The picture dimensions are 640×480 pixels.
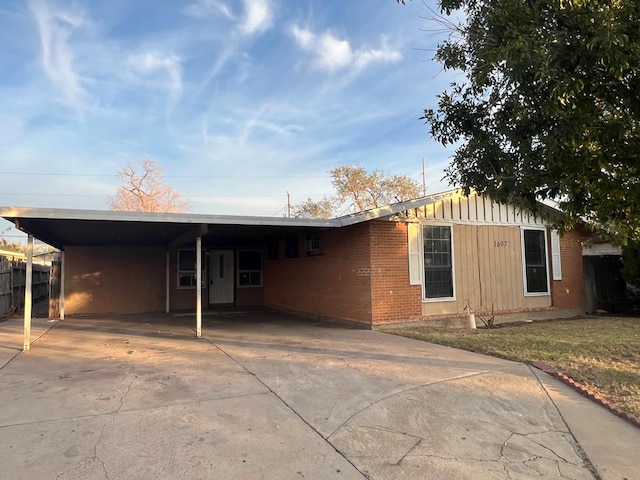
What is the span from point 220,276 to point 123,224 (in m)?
7.63

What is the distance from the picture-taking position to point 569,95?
→ 3.97 metres

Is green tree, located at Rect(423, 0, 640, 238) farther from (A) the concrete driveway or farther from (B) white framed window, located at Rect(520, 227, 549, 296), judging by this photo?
(B) white framed window, located at Rect(520, 227, 549, 296)

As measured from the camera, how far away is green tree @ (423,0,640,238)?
3.82 m

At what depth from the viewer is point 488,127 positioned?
564 centimetres

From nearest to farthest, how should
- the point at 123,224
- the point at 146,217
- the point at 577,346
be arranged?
the point at 577,346
the point at 146,217
the point at 123,224

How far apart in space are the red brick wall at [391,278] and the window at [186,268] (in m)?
8.02

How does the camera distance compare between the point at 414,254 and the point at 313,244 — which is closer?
the point at 414,254

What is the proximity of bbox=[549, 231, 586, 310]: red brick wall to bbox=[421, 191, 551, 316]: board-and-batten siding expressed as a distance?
2.57ft

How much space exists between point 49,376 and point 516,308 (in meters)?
10.9

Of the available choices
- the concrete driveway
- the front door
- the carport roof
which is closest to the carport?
the carport roof

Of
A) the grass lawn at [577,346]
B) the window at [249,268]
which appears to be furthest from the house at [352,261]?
the grass lawn at [577,346]

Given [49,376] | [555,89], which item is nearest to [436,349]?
[555,89]

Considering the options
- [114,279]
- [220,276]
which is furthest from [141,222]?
[220,276]

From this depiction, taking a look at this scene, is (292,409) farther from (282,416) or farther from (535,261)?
(535,261)
